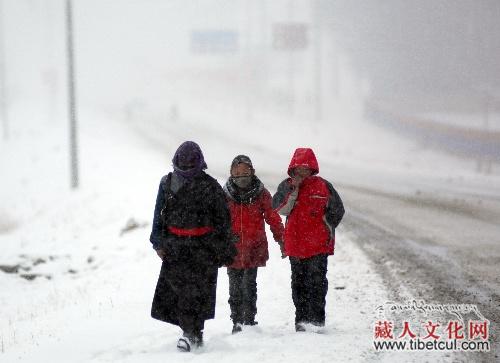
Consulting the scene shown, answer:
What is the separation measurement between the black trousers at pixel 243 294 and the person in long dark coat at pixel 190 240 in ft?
1.74

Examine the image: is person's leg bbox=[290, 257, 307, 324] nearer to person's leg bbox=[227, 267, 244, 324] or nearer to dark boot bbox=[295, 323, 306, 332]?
dark boot bbox=[295, 323, 306, 332]

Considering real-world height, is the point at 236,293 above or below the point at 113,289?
above

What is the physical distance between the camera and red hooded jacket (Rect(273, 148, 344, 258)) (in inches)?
211

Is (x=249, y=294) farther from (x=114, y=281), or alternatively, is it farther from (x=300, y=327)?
(x=114, y=281)

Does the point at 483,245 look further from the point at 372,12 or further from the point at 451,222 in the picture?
the point at 372,12

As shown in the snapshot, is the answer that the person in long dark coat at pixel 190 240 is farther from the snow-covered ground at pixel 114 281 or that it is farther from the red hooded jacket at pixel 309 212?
the red hooded jacket at pixel 309 212

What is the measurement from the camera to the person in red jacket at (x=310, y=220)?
17.6ft

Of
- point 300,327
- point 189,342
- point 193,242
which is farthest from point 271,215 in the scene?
point 189,342

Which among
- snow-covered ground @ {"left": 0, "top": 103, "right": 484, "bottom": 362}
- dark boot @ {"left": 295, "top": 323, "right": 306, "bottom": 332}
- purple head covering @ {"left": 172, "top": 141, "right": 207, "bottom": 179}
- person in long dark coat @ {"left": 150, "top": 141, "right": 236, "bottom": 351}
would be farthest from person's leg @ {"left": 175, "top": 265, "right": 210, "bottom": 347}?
dark boot @ {"left": 295, "top": 323, "right": 306, "bottom": 332}

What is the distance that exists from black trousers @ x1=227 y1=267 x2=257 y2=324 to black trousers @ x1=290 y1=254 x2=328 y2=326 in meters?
0.44

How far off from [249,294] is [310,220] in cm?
104

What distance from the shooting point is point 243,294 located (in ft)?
18.7

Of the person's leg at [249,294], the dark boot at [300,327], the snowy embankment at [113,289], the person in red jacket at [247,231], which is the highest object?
the person in red jacket at [247,231]

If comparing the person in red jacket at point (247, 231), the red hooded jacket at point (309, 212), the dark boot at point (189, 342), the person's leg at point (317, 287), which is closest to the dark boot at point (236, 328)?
the person in red jacket at point (247, 231)
